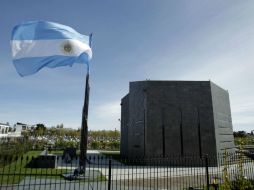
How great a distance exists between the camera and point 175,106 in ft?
78.3

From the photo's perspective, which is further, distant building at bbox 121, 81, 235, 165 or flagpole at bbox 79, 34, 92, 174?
distant building at bbox 121, 81, 235, 165

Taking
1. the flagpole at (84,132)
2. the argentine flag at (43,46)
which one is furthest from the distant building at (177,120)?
the argentine flag at (43,46)

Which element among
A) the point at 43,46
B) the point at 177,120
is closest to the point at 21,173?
the point at 43,46

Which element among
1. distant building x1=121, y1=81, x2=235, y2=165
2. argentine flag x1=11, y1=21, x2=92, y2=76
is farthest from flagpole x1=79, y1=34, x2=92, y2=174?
distant building x1=121, y1=81, x2=235, y2=165

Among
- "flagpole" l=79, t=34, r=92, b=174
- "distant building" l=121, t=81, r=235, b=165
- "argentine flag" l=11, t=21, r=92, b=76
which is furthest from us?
"distant building" l=121, t=81, r=235, b=165

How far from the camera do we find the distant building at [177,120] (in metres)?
23.0

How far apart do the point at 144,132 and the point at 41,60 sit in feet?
46.6

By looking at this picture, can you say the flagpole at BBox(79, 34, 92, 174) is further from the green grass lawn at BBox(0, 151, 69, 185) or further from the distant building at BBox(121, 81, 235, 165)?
the distant building at BBox(121, 81, 235, 165)

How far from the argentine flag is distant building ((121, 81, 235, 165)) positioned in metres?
12.7

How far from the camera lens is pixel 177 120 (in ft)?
77.3

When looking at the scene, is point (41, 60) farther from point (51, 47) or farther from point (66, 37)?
point (66, 37)

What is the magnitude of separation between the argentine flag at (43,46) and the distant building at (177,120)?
1267cm

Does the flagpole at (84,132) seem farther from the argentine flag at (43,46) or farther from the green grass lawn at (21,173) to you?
the argentine flag at (43,46)

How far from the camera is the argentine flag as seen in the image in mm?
11258
